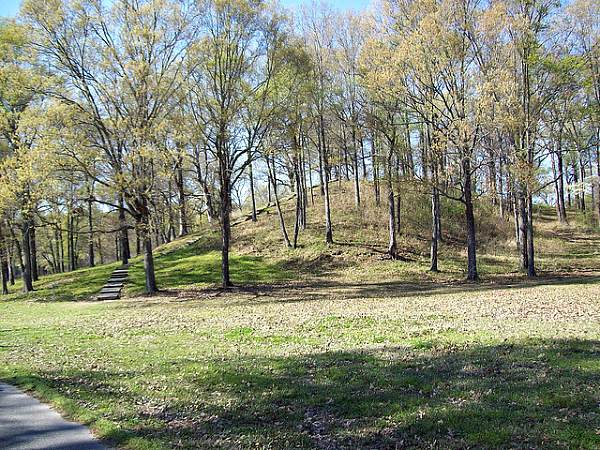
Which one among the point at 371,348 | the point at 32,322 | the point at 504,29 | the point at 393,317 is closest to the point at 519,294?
the point at 393,317

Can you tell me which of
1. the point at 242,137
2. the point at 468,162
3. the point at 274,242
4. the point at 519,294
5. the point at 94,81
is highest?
the point at 94,81

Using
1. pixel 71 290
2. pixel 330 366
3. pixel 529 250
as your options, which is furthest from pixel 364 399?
pixel 71 290

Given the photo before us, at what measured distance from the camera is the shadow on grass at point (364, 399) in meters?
5.38

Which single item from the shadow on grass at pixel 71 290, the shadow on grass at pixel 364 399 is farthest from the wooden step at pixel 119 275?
→ the shadow on grass at pixel 364 399

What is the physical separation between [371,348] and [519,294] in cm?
1020

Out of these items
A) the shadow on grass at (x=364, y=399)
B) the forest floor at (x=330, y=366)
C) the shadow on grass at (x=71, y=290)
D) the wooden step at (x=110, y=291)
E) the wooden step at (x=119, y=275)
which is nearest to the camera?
the shadow on grass at (x=364, y=399)

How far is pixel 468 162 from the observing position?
23.4 metres

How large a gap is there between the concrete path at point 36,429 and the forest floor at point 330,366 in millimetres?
226

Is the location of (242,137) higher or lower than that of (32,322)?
higher

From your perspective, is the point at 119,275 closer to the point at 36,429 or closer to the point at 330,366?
the point at 330,366

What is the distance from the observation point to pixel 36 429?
6.26 m

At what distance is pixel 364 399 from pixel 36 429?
167 inches

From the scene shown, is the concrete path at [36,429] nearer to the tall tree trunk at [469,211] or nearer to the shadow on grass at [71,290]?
the shadow on grass at [71,290]

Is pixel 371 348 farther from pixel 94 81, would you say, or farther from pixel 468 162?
pixel 94 81
